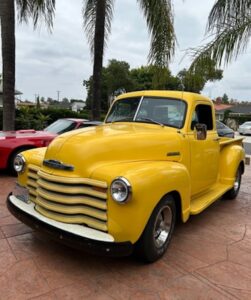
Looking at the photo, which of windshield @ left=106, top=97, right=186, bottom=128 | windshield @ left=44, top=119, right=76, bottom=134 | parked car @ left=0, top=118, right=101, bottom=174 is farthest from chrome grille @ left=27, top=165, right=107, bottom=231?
windshield @ left=44, top=119, right=76, bottom=134

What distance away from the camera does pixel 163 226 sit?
12.7ft

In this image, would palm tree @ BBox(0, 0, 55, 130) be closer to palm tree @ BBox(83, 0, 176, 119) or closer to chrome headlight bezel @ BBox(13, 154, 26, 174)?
palm tree @ BBox(83, 0, 176, 119)

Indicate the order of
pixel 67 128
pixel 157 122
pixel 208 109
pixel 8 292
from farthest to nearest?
pixel 67 128, pixel 208 109, pixel 157 122, pixel 8 292

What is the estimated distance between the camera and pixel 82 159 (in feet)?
11.4

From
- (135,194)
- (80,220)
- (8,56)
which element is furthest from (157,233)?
(8,56)

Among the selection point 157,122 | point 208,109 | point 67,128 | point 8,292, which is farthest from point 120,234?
point 67,128

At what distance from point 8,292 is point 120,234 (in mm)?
1155

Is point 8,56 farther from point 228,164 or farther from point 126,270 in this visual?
point 126,270

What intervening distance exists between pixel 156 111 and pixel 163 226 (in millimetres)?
1790

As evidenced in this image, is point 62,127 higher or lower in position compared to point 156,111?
lower

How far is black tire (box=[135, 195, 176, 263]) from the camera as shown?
3.43 metres

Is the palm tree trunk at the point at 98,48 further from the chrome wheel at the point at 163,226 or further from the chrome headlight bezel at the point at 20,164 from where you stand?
the chrome wheel at the point at 163,226

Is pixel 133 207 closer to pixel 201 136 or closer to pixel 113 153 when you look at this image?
pixel 113 153

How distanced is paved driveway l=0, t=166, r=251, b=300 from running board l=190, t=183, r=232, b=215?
15.7 inches
